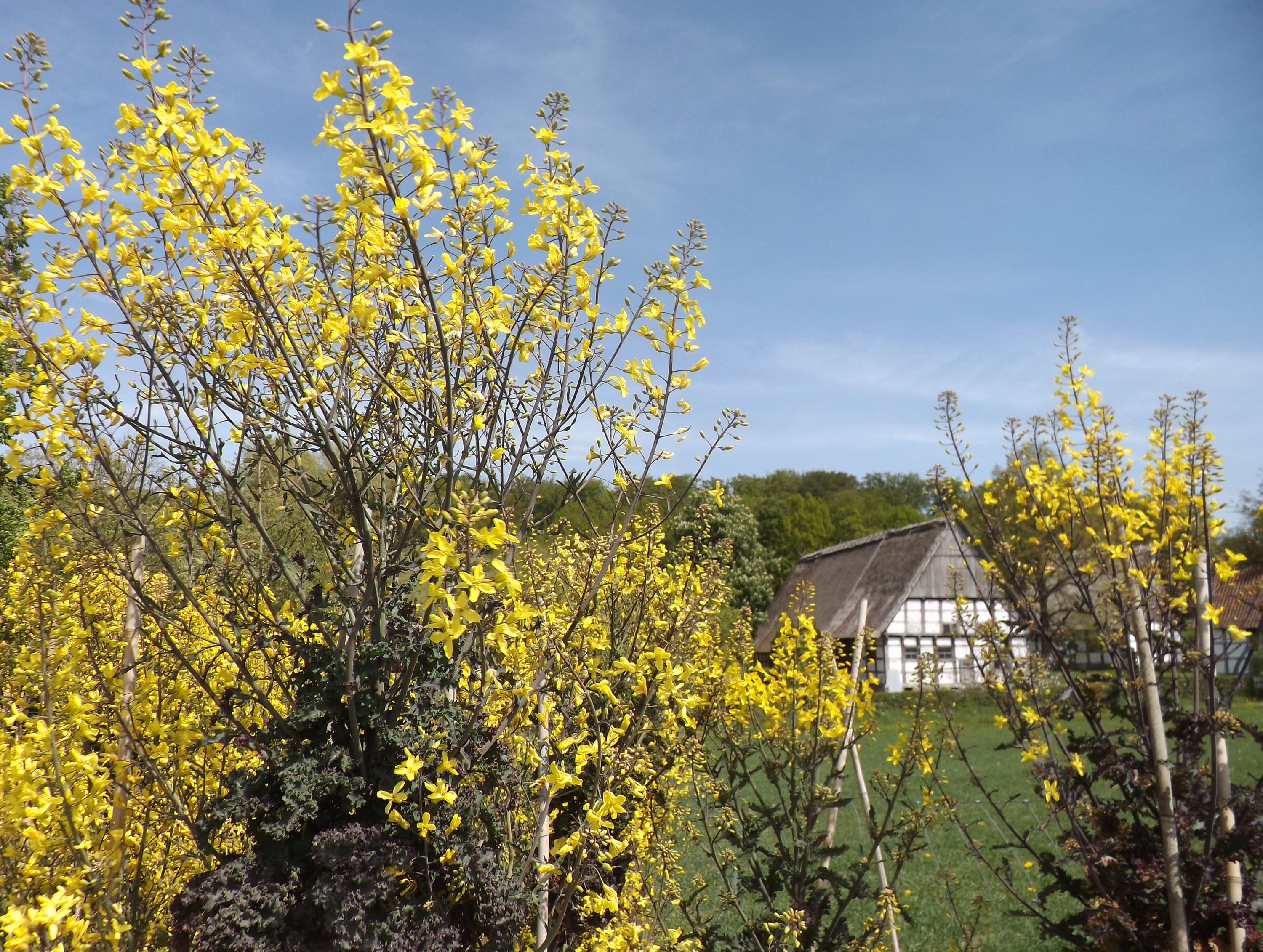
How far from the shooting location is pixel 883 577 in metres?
26.4

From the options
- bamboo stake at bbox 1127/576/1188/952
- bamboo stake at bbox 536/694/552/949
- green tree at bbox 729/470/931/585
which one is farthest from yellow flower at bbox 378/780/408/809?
green tree at bbox 729/470/931/585

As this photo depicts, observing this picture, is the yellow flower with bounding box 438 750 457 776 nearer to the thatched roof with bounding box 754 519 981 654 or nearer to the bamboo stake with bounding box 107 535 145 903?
the bamboo stake with bounding box 107 535 145 903

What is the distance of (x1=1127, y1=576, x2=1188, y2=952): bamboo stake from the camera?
3123 millimetres

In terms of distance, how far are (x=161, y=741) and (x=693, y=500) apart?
2882 millimetres

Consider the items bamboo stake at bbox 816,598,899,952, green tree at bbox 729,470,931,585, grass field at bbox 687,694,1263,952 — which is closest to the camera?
bamboo stake at bbox 816,598,899,952

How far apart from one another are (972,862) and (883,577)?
1796cm

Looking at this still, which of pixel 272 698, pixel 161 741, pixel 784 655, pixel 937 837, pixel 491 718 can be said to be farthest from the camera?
pixel 937 837

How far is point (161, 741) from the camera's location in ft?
10.1

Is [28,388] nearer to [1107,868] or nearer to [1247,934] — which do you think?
[1107,868]

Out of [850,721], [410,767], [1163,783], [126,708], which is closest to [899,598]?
[850,721]

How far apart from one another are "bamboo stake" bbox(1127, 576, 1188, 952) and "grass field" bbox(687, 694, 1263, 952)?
1.10ft

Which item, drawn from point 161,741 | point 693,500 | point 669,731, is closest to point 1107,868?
point 669,731

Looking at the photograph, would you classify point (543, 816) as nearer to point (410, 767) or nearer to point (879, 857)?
point (410, 767)

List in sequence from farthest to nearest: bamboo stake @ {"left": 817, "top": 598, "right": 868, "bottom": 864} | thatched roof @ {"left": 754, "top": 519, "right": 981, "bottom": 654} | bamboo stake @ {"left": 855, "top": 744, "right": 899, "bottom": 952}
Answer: thatched roof @ {"left": 754, "top": 519, "right": 981, "bottom": 654}, bamboo stake @ {"left": 817, "top": 598, "right": 868, "bottom": 864}, bamboo stake @ {"left": 855, "top": 744, "right": 899, "bottom": 952}
